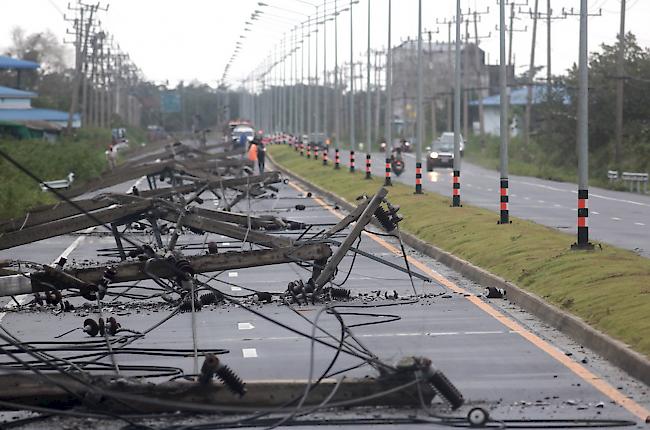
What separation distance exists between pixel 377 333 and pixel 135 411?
5230mm

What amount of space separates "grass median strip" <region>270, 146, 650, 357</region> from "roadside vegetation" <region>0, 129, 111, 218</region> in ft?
32.0

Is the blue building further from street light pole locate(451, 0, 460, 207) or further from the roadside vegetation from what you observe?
street light pole locate(451, 0, 460, 207)

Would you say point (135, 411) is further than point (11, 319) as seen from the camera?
No

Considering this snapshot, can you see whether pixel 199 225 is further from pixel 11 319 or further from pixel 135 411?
pixel 135 411

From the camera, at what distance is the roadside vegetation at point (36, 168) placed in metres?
36.5

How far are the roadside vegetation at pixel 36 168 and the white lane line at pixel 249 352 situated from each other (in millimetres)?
21794

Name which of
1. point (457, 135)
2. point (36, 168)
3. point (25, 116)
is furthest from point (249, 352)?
point (25, 116)

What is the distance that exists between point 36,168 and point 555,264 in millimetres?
35187

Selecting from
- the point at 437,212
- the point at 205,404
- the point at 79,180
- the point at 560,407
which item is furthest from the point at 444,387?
Answer: the point at 79,180

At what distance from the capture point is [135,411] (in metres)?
10.2

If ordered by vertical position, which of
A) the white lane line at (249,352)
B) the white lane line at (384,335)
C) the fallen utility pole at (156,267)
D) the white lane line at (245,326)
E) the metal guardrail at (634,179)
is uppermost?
the fallen utility pole at (156,267)

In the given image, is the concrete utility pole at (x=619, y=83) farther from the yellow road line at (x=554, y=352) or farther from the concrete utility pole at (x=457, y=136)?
the yellow road line at (x=554, y=352)

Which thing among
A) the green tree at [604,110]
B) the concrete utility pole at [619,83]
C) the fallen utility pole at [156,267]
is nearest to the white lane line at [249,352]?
the fallen utility pole at [156,267]

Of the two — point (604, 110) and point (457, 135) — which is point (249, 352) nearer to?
point (457, 135)
